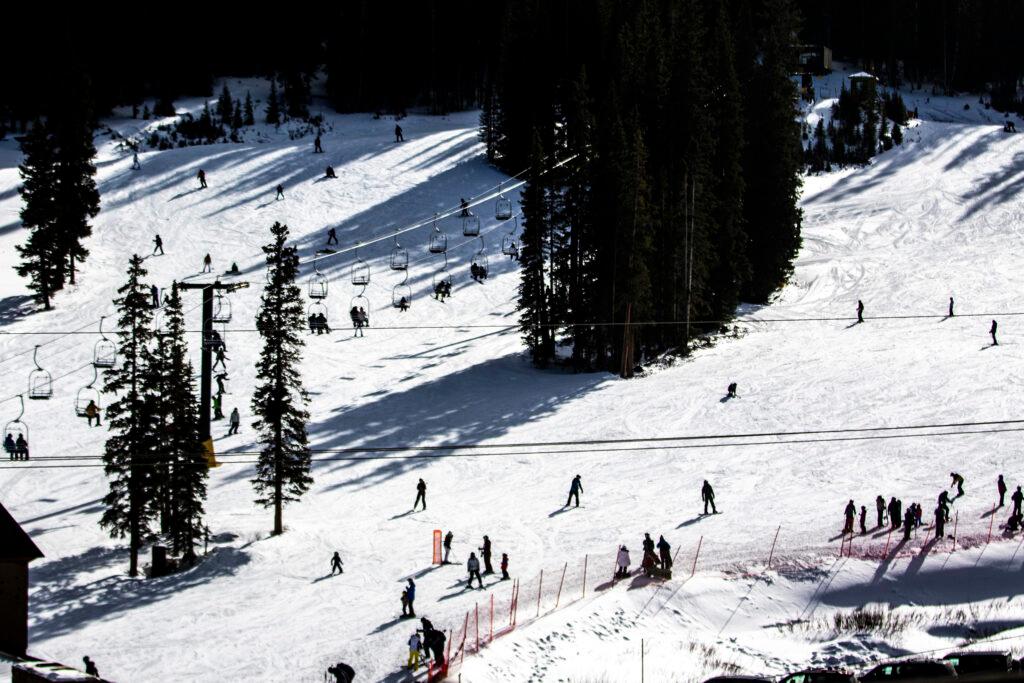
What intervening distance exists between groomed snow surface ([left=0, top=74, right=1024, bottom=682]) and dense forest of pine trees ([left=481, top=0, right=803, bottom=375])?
2.48m

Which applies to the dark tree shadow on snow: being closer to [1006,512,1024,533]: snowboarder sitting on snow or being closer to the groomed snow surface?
the groomed snow surface

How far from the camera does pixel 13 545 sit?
19203 mm

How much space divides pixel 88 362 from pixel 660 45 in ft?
96.2

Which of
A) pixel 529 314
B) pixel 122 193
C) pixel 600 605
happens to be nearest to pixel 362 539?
pixel 600 605

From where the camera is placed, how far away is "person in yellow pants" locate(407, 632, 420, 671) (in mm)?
24547

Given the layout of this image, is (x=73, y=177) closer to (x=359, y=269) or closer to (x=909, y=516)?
(x=359, y=269)

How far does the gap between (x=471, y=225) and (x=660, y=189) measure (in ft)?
50.2

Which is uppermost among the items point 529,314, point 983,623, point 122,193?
point 122,193

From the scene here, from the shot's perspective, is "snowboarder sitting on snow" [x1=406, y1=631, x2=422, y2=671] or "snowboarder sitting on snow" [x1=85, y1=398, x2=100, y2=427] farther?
"snowboarder sitting on snow" [x1=85, y1=398, x2=100, y2=427]

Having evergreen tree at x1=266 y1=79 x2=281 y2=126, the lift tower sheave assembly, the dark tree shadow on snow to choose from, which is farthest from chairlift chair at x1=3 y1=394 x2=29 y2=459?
evergreen tree at x1=266 y1=79 x2=281 y2=126

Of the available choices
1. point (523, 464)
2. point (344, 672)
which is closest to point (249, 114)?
point (523, 464)

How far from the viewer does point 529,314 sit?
169ft

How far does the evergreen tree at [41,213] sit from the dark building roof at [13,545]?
38621 mm

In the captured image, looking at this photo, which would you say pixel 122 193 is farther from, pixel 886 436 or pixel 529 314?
pixel 886 436
